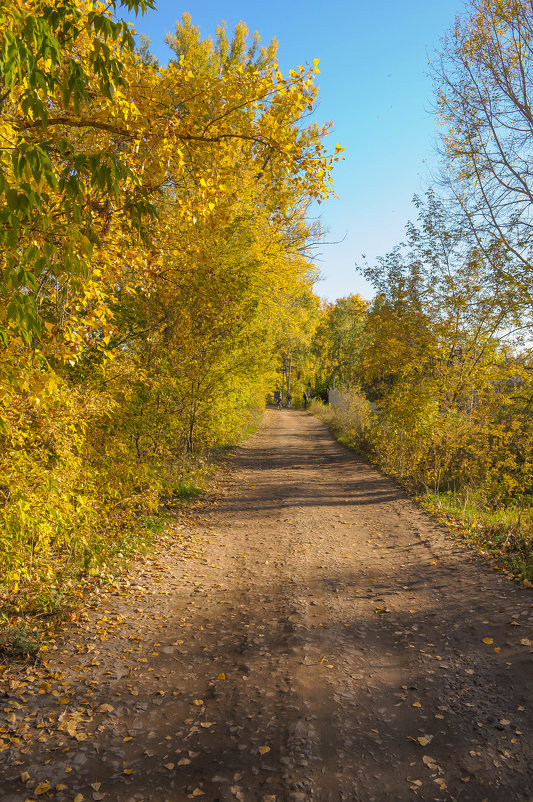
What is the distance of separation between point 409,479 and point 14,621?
10.2 meters

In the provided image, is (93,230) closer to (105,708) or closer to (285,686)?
(105,708)

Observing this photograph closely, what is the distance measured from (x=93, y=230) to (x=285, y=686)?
3.81 m

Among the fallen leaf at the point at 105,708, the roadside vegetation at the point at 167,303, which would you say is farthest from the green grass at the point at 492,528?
the fallen leaf at the point at 105,708

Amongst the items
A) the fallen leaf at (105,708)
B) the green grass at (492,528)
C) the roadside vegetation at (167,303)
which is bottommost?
the fallen leaf at (105,708)

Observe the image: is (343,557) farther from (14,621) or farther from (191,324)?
(191,324)

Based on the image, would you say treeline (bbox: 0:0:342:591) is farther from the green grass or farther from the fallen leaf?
the green grass

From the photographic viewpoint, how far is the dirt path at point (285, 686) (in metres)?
3.01

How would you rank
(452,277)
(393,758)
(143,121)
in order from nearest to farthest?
(393,758) → (143,121) → (452,277)

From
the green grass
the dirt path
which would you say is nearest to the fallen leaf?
the dirt path

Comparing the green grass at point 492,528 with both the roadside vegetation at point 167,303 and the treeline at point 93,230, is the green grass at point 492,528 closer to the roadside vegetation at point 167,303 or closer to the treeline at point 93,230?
the roadside vegetation at point 167,303

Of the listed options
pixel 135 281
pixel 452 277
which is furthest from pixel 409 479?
pixel 135 281

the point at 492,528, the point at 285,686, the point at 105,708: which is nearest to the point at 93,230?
the point at 105,708

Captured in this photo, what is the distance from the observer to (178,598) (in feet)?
19.1

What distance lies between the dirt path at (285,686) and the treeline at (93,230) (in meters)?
1.10
